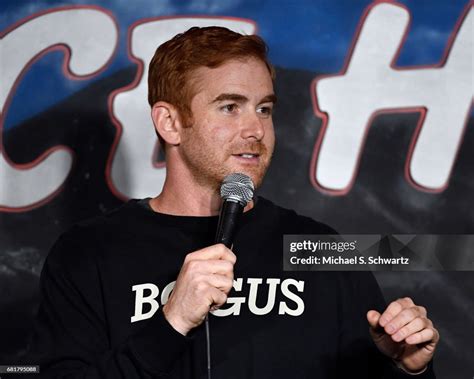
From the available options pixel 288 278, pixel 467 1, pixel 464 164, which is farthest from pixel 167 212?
pixel 467 1

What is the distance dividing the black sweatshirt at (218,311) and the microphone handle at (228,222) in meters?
0.32

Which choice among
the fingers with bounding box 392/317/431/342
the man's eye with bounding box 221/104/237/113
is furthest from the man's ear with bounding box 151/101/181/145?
the fingers with bounding box 392/317/431/342

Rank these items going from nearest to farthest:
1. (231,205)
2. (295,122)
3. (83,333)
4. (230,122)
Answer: (231,205) → (83,333) → (230,122) → (295,122)

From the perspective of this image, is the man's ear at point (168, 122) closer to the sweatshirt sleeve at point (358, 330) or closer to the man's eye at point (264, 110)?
the man's eye at point (264, 110)

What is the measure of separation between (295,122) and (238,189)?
90 cm

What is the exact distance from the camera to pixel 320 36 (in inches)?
86.4

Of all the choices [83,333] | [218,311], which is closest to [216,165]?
[218,311]

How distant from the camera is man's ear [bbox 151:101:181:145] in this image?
5.40 ft

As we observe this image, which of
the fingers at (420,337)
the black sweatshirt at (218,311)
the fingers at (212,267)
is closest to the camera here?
the fingers at (212,267)

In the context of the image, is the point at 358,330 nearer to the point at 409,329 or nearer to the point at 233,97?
the point at 409,329

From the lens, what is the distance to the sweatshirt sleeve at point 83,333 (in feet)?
4.22

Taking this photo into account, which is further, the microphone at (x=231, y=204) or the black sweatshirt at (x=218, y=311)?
the black sweatshirt at (x=218, y=311)

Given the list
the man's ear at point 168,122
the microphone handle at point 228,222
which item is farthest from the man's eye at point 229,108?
the microphone handle at point 228,222

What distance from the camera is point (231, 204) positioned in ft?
4.18
